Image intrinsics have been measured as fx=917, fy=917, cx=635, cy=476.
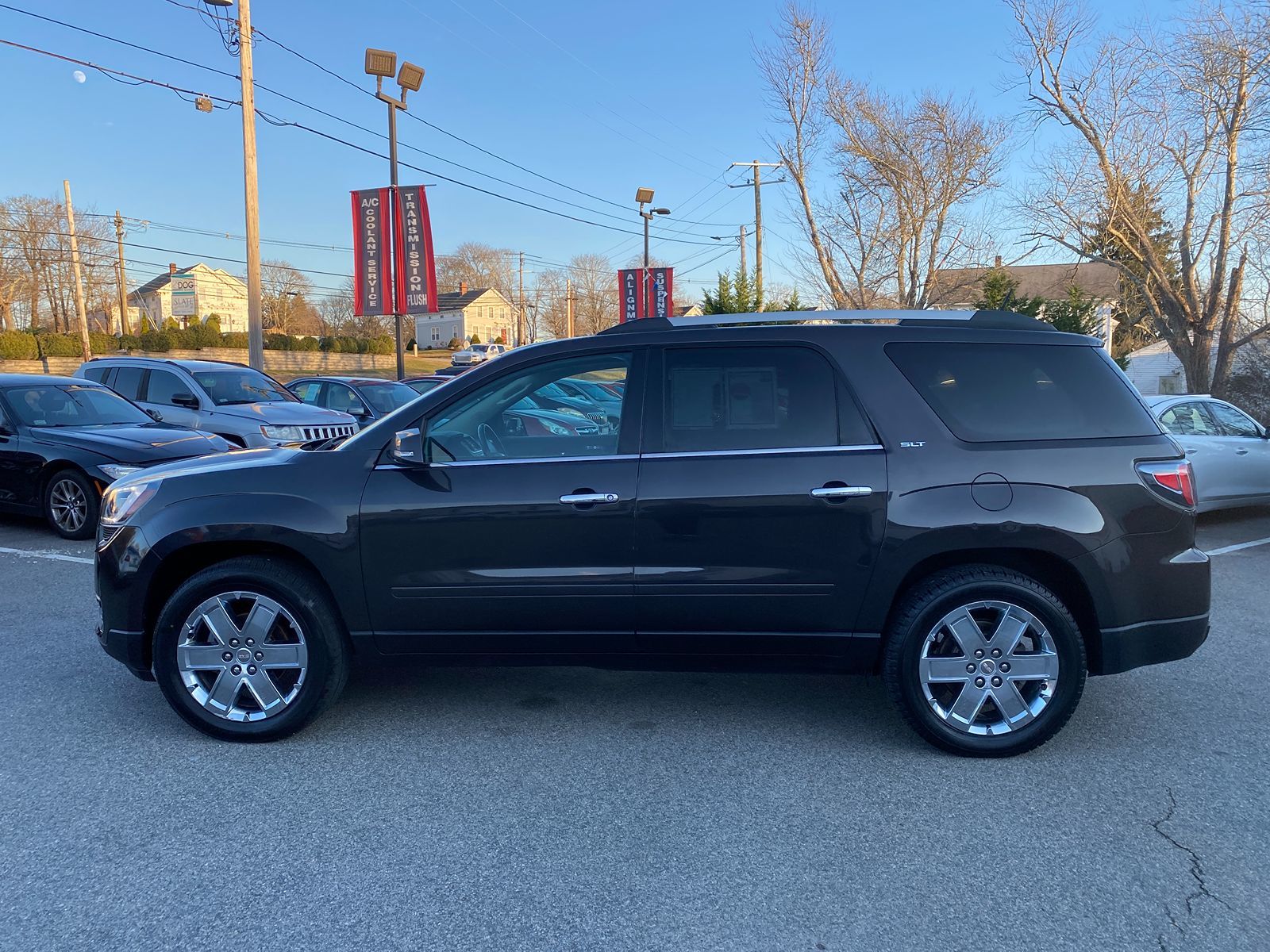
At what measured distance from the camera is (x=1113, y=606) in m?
3.86

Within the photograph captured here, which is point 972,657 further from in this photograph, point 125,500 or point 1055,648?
point 125,500

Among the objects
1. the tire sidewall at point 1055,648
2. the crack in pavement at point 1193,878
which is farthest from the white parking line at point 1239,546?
the crack in pavement at point 1193,878

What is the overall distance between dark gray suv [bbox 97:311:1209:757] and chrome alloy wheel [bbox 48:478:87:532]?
551 centimetres

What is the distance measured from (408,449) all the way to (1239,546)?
833 centimetres

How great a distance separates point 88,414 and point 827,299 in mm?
25657

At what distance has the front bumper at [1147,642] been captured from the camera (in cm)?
388

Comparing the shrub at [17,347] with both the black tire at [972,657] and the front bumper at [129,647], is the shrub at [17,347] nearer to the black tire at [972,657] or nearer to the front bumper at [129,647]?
the front bumper at [129,647]

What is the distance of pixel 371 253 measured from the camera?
20.8m

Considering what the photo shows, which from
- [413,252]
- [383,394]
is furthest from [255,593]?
[413,252]

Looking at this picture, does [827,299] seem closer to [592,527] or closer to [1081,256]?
[1081,256]

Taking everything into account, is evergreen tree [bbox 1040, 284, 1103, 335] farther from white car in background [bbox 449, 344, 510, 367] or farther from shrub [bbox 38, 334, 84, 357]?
shrub [bbox 38, 334, 84, 357]

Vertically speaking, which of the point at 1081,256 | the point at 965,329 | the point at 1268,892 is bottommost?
the point at 1268,892

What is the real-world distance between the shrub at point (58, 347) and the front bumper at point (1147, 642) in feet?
162

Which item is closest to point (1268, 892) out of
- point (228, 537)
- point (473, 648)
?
point (473, 648)
